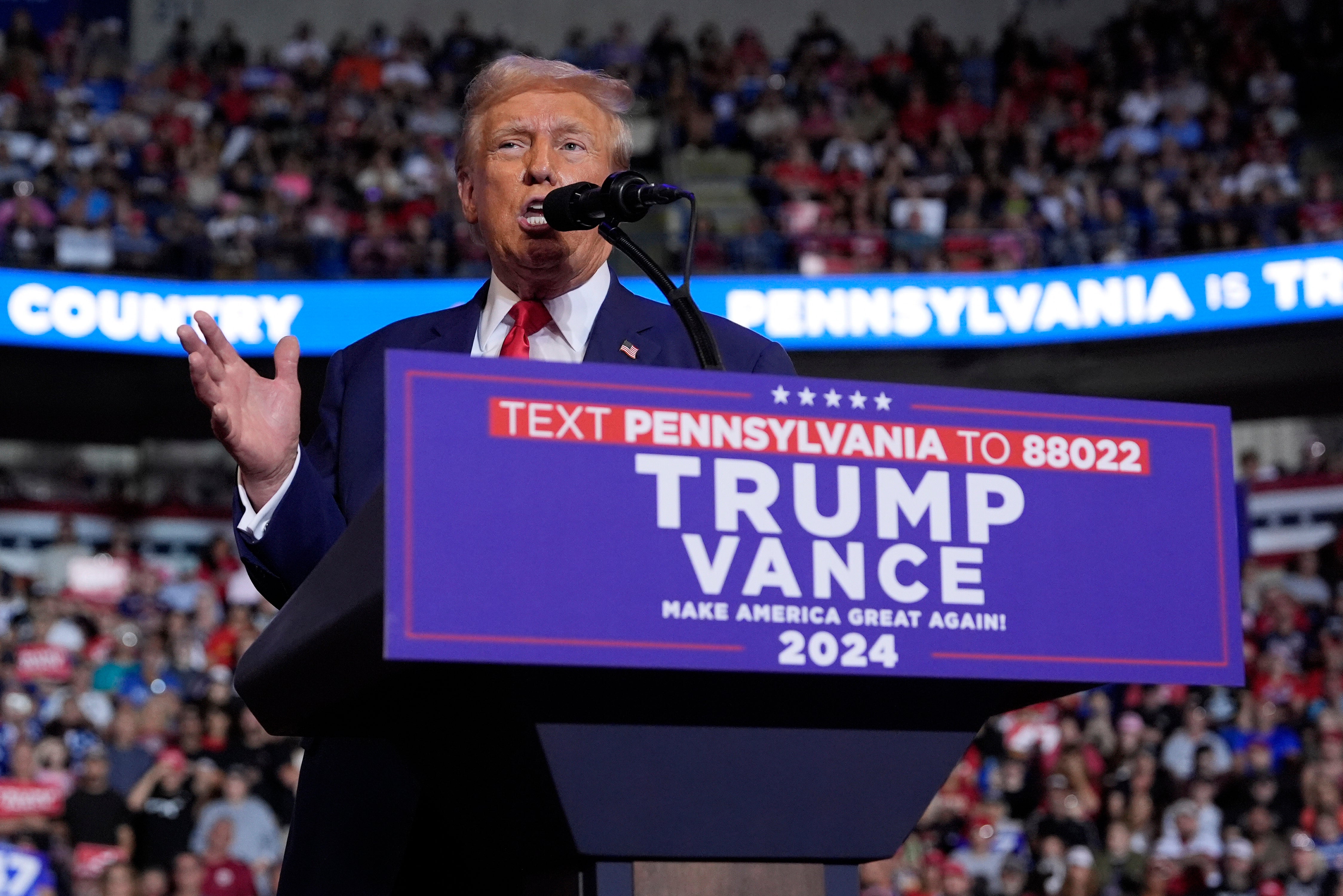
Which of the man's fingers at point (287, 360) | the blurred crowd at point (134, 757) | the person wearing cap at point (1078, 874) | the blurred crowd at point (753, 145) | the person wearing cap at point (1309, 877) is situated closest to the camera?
the man's fingers at point (287, 360)

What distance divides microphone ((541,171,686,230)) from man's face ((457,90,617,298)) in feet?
0.43

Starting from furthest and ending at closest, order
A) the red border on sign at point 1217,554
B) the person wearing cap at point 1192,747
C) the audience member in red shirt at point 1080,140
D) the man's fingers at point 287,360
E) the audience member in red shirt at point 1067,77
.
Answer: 1. the audience member in red shirt at point 1067,77
2. the audience member in red shirt at point 1080,140
3. the person wearing cap at point 1192,747
4. the man's fingers at point 287,360
5. the red border on sign at point 1217,554

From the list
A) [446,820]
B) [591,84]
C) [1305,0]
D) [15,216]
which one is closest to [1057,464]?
[446,820]

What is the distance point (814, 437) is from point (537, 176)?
26.1 inches

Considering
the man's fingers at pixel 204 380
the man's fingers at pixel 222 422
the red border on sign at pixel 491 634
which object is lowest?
the red border on sign at pixel 491 634

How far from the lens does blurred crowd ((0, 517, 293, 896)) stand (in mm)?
6648

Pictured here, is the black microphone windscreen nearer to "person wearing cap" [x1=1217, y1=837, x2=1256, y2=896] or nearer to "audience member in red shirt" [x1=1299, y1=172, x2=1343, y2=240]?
"person wearing cap" [x1=1217, y1=837, x2=1256, y2=896]

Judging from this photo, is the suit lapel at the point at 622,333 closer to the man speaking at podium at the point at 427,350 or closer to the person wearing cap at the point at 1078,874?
the man speaking at podium at the point at 427,350

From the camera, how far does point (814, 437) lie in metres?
1.22

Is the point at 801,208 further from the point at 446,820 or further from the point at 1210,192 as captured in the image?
the point at 446,820

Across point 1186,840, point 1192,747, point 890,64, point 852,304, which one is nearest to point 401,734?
point 1186,840

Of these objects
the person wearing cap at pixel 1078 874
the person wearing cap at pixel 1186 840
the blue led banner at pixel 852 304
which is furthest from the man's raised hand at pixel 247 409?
the blue led banner at pixel 852 304

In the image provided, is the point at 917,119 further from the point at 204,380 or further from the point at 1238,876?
the point at 204,380

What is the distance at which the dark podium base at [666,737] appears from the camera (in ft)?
3.88
